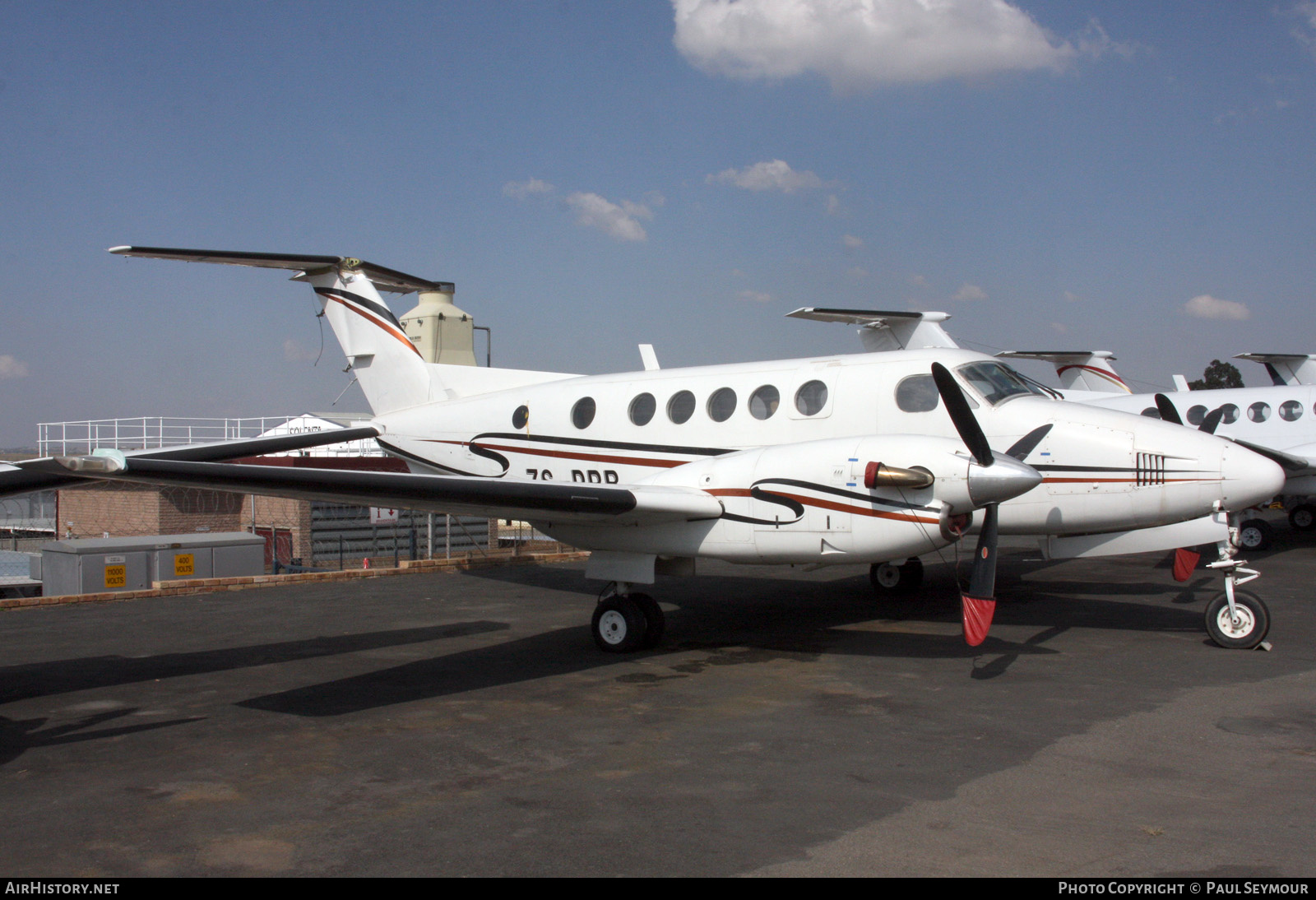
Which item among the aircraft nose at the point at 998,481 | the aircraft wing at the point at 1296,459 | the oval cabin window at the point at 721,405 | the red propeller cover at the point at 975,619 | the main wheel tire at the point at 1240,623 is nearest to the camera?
the aircraft nose at the point at 998,481

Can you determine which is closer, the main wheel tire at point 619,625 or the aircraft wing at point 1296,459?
the main wheel tire at point 619,625

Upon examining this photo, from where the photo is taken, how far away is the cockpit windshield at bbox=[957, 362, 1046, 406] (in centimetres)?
942

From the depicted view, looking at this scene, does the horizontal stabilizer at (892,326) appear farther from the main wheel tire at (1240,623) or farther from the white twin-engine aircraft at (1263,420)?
the main wheel tire at (1240,623)

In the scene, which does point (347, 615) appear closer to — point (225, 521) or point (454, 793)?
point (454, 793)

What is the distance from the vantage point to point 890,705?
277 inches

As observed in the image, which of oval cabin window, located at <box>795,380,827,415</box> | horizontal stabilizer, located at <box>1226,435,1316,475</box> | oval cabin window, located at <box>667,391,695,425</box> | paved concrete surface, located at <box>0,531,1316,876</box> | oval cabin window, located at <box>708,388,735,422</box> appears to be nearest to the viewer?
paved concrete surface, located at <box>0,531,1316,876</box>

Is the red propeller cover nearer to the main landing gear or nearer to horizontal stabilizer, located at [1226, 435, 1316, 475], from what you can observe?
the main landing gear

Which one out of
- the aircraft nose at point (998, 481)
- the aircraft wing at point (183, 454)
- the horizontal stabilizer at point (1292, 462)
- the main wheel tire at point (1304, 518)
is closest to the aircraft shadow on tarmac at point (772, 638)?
the aircraft nose at point (998, 481)

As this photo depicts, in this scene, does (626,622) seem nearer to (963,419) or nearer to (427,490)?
(427,490)

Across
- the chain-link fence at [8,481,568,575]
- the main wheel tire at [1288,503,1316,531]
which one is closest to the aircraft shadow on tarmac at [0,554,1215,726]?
Answer: the main wheel tire at [1288,503,1316,531]

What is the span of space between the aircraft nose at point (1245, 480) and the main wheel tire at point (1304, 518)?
16121mm

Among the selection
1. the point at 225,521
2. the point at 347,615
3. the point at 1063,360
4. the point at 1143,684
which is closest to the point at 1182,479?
the point at 1143,684

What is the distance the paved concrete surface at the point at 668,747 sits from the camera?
4.32m

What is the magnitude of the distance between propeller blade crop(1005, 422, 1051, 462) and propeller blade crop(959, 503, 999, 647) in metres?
0.58
